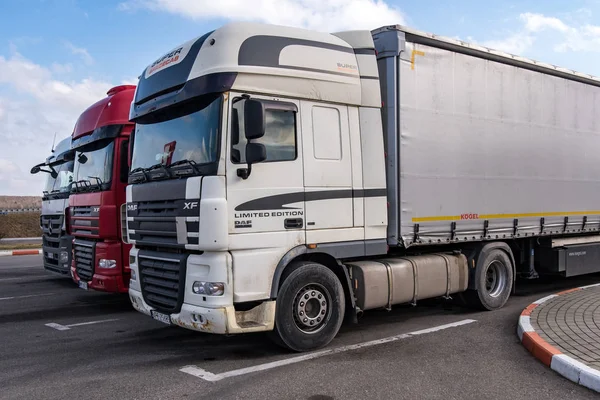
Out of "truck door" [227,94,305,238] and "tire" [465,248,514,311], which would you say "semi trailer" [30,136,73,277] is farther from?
"tire" [465,248,514,311]

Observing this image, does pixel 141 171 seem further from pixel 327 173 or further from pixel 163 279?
pixel 327 173

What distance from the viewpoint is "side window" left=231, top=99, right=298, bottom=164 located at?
547 centimetres

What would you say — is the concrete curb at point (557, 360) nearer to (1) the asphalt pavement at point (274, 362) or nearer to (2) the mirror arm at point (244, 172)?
(1) the asphalt pavement at point (274, 362)

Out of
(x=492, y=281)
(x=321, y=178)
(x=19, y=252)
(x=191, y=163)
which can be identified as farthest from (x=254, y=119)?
(x=19, y=252)

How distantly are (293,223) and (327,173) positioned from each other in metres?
0.73

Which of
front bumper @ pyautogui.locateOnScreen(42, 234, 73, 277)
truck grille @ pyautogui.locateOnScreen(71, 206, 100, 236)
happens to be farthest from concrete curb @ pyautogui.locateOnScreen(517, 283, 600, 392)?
front bumper @ pyautogui.locateOnScreen(42, 234, 73, 277)

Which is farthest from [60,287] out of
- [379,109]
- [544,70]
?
[544,70]

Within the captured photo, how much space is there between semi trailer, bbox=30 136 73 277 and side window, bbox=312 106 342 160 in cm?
569

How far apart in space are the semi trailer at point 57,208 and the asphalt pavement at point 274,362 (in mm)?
1716

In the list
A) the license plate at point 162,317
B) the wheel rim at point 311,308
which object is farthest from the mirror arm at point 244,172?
the license plate at point 162,317

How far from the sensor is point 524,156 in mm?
8633

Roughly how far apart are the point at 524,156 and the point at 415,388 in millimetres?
5148

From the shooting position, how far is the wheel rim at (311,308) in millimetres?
5926

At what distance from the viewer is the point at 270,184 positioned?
224 inches
